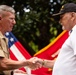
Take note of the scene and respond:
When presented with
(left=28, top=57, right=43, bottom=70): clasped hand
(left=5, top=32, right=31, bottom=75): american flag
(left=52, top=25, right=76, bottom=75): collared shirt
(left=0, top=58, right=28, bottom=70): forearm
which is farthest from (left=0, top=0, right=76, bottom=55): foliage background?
(left=52, top=25, right=76, bottom=75): collared shirt

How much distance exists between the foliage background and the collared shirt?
612 centimetres

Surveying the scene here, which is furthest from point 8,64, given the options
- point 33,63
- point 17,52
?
point 17,52

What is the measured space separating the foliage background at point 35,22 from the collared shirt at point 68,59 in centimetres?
612

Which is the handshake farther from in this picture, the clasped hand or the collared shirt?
the collared shirt

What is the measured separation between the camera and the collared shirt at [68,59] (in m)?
4.21

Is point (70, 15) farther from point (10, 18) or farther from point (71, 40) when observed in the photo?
point (10, 18)

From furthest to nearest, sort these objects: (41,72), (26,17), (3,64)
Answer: (26,17)
(41,72)
(3,64)

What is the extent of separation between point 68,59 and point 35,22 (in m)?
6.62

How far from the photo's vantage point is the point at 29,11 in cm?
1078

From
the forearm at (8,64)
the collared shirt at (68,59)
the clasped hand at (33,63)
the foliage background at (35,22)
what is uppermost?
the foliage background at (35,22)

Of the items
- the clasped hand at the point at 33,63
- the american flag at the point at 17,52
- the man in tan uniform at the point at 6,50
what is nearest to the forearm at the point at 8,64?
the man in tan uniform at the point at 6,50

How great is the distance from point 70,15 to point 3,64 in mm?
1037

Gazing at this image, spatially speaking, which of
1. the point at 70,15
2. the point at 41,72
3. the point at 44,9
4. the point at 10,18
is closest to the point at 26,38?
the point at 44,9

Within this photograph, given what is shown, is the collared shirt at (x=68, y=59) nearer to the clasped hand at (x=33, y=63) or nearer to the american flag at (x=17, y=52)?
the clasped hand at (x=33, y=63)
